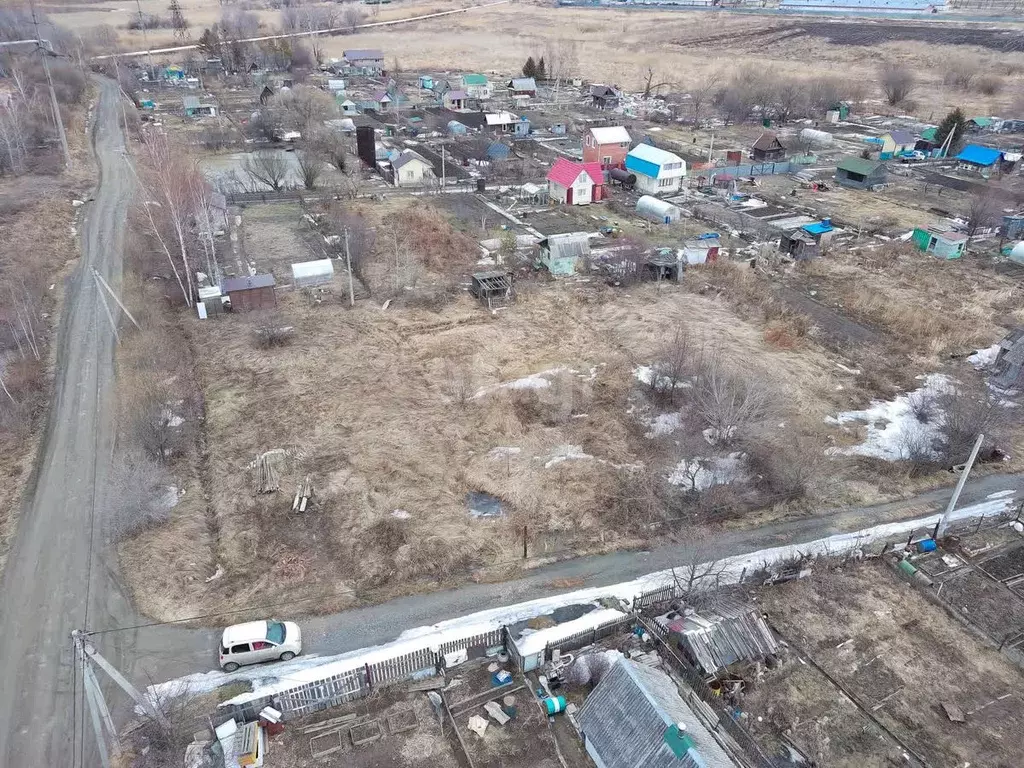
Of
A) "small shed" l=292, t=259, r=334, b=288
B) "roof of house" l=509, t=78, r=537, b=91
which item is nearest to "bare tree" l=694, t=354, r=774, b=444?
"small shed" l=292, t=259, r=334, b=288

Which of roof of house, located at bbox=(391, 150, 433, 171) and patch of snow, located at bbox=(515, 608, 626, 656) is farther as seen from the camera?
roof of house, located at bbox=(391, 150, 433, 171)

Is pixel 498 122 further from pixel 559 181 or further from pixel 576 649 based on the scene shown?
pixel 576 649

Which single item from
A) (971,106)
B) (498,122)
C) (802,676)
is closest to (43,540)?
(802,676)

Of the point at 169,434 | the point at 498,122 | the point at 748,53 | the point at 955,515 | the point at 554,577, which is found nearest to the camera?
the point at 554,577

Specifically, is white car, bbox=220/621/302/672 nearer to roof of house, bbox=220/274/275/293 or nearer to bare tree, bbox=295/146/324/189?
roof of house, bbox=220/274/275/293

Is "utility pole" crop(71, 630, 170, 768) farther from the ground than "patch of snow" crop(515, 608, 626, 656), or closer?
farther from the ground

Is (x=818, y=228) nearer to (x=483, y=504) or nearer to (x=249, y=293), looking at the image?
(x=483, y=504)
